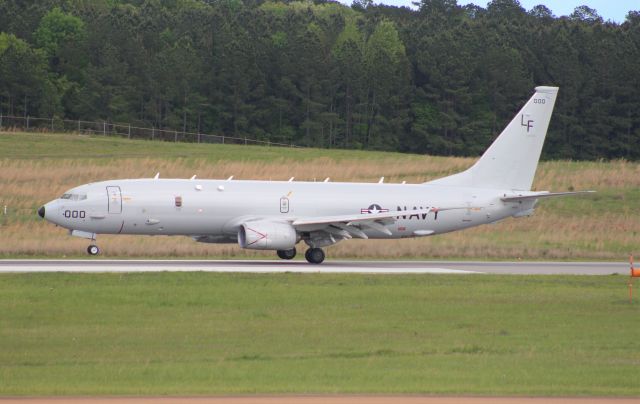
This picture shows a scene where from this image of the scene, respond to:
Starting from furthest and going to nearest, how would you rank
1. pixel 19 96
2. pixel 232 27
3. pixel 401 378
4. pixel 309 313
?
pixel 232 27, pixel 19 96, pixel 309 313, pixel 401 378

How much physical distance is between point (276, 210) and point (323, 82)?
75541mm

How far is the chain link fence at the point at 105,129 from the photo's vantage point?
98.9 meters

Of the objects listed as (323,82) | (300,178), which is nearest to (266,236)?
(300,178)

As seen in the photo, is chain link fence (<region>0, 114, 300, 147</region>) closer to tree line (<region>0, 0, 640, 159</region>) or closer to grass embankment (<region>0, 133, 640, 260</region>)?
tree line (<region>0, 0, 640, 159</region>)

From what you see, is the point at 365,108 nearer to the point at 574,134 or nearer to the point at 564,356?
the point at 574,134

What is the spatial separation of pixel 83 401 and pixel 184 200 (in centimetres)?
2341

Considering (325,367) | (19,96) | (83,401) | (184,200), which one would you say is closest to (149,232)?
(184,200)

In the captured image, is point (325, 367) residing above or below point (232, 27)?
below

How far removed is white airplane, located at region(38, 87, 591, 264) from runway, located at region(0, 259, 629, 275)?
1.01m

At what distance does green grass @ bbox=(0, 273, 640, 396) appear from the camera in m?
17.9

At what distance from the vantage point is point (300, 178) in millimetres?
66812

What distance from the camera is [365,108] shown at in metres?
116

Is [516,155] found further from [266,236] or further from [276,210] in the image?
[266,236]

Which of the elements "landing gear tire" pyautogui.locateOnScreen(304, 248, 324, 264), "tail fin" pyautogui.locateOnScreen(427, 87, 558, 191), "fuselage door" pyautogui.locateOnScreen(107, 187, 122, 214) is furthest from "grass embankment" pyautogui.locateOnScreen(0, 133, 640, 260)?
"landing gear tire" pyautogui.locateOnScreen(304, 248, 324, 264)
